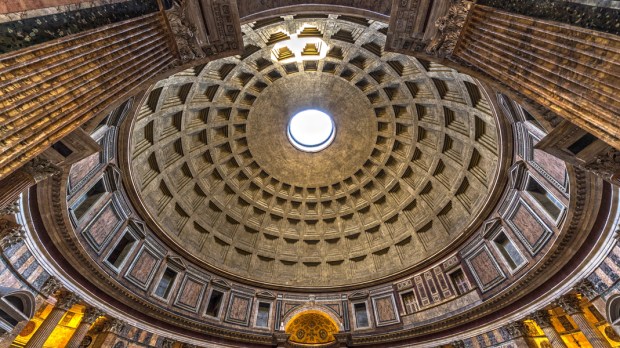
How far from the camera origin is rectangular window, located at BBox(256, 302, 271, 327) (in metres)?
19.7

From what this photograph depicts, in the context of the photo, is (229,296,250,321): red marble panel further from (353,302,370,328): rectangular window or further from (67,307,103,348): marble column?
(67,307,103,348): marble column

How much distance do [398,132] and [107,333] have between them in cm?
2004

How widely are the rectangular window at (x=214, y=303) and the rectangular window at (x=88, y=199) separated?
9293mm

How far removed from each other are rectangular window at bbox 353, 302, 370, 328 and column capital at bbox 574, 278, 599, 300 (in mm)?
11886

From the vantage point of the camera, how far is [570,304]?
11.0 m

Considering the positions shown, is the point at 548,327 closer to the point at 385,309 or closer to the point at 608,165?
the point at 608,165

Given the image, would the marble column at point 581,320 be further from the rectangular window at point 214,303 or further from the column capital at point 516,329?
the rectangular window at point 214,303

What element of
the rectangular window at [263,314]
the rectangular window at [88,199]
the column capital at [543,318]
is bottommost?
the column capital at [543,318]

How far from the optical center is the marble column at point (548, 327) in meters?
11.3

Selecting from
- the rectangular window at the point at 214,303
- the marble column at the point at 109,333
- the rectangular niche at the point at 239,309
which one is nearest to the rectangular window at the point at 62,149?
the marble column at the point at 109,333

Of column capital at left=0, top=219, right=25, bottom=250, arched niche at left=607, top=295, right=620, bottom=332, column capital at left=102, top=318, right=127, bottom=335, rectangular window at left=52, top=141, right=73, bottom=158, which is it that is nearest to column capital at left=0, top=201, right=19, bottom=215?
column capital at left=0, top=219, right=25, bottom=250

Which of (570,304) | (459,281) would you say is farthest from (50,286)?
(459,281)

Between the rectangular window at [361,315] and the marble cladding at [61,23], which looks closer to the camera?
the marble cladding at [61,23]

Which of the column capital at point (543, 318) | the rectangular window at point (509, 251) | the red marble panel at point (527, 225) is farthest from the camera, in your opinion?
the rectangular window at point (509, 251)
